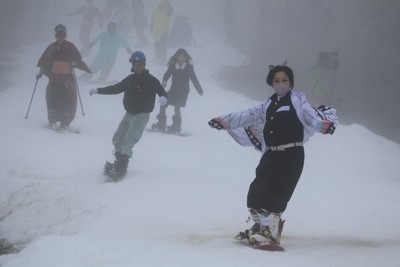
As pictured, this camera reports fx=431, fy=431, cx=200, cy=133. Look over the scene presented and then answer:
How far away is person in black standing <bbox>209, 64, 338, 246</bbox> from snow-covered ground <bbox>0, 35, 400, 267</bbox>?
0.96 ft

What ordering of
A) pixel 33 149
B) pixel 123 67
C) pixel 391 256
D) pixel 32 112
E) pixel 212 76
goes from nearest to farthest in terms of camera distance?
pixel 391 256 < pixel 33 149 < pixel 32 112 < pixel 123 67 < pixel 212 76

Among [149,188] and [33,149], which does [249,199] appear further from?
[33,149]

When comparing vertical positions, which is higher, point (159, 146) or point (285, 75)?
point (285, 75)

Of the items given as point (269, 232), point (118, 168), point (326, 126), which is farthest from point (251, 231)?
point (118, 168)

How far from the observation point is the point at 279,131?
3945 mm

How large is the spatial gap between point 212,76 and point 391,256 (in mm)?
15886

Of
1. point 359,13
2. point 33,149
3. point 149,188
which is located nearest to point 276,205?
point 149,188

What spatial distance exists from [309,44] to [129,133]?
89.5 feet

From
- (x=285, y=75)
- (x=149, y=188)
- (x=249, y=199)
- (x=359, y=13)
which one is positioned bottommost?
(x=149, y=188)

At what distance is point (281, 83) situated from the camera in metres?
4.01

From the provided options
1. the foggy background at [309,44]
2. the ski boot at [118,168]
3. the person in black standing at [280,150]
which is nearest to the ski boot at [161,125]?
the ski boot at [118,168]

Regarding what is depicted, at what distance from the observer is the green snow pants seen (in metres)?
6.26

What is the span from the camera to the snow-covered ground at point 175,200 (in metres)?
3.08

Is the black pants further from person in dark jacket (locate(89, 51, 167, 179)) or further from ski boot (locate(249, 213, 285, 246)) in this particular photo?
person in dark jacket (locate(89, 51, 167, 179))
